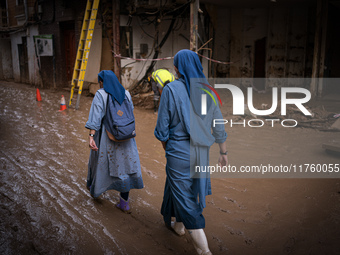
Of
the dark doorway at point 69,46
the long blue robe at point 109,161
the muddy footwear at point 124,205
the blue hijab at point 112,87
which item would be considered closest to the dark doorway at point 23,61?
the dark doorway at point 69,46

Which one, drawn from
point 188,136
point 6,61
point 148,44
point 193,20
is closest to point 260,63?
point 148,44

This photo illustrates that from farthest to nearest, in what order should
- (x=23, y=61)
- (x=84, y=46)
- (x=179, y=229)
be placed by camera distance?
(x=23, y=61) < (x=84, y=46) < (x=179, y=229)

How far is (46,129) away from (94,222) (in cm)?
463

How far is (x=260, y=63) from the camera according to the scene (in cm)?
1301

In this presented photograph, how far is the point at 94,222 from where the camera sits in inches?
141

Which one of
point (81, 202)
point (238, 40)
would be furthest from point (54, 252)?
point (238, 40)

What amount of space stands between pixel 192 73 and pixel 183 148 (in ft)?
2.18

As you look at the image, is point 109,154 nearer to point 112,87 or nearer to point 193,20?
point 112,87

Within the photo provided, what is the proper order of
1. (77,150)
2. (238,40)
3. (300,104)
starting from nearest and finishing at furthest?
1. (77,150)
2. (300,104)
3. (238,40)

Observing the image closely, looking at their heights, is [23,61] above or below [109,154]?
above

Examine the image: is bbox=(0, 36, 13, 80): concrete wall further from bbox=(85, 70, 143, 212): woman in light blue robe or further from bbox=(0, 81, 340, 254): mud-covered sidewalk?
bbox=(85, 70, 143, 212): woman in light blue robe

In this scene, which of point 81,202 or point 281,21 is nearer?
point 81,202

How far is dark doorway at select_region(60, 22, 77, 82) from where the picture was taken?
569 inches

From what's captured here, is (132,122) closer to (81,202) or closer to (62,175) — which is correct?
(81,202)
